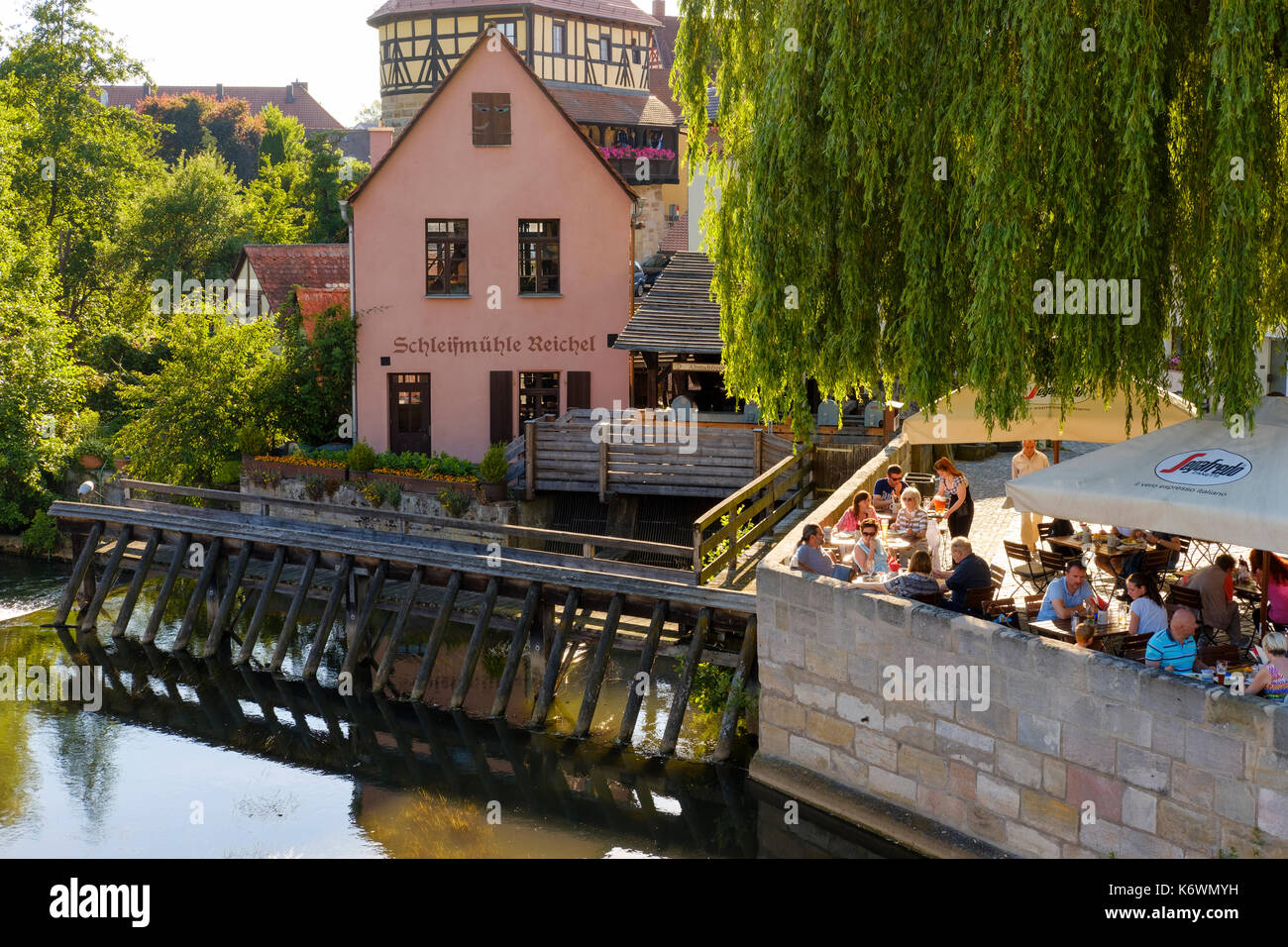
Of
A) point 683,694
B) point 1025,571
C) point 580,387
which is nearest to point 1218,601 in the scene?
point 1025,571

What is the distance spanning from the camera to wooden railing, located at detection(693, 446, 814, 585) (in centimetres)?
1619

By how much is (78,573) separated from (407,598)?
7.24 m

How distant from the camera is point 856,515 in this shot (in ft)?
49.8

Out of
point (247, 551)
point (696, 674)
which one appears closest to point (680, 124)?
point (247, 551)

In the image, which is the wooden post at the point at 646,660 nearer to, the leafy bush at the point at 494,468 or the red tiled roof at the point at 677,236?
the leafy bush at the point at 494,468

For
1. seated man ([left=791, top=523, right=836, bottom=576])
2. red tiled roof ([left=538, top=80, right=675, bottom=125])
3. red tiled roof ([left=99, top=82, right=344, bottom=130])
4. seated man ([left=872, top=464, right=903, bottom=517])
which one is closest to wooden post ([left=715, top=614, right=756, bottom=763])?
seated man ([left=791, top=523, right=836, bottom=576])

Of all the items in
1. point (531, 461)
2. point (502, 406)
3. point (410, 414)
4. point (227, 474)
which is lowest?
point (227, 474)

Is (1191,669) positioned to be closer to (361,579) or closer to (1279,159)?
(1279,159)

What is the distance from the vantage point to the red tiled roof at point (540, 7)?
4941 centimetres

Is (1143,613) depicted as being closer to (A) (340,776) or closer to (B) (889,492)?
(B) (889,492)

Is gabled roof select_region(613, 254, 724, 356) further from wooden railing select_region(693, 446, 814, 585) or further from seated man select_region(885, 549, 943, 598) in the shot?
seated man select_region(885, 549, 943, 598)

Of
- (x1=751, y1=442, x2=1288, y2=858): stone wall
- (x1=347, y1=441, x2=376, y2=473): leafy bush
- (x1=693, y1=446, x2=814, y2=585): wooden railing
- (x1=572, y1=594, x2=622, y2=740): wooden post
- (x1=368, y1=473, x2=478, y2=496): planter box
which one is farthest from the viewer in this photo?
(x1=347, y1=441, x2=376, y2=473): leafy bush

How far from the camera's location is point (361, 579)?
66.7 feet

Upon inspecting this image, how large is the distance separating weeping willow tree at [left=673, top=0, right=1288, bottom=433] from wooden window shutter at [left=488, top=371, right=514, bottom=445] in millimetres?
14108
